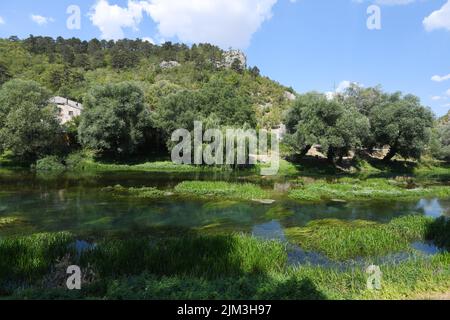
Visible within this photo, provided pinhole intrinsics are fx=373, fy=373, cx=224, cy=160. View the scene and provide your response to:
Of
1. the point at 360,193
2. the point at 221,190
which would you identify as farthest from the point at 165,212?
the point at 360,193

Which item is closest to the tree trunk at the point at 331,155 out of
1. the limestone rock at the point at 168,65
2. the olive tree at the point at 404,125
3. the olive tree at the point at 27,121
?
the olive tree at the point at 404,125

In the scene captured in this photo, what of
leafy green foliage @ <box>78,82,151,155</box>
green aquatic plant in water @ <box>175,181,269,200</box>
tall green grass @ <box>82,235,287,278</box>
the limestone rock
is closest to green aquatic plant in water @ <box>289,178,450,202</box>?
green aquatic plant in water @ <box>175,181,269,200</box>

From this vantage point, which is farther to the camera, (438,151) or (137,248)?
(438,151)

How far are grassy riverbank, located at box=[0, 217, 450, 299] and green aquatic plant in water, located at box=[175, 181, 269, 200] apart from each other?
15.5 m

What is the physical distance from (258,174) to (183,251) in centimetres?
3722

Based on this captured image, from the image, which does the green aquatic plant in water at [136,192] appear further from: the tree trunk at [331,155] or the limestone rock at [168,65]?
the limestone rock at [168,65]

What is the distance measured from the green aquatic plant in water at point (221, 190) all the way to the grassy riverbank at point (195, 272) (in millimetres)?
15501

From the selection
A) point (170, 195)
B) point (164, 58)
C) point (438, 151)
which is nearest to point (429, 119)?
point (438, 151)

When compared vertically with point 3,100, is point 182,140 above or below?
below

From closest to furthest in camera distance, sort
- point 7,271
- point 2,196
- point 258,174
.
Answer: point 7,271 < point 2,196 < point 258,174

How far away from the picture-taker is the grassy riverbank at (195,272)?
10.9m

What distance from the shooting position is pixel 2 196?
102ft

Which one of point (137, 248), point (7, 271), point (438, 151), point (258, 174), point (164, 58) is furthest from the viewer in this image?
point (164, 58)
